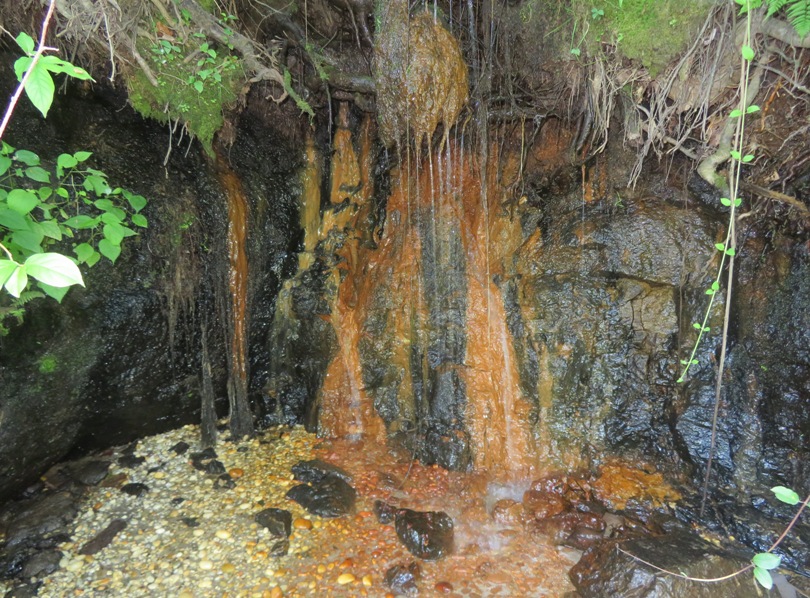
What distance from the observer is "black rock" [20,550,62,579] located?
3.28 meters

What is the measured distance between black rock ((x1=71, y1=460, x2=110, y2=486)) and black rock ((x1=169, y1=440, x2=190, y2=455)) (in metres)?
0.58

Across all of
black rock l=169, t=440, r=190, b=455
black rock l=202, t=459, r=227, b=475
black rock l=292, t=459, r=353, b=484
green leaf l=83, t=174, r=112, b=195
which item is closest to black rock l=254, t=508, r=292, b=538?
black rock l=292, t=459, r=353, b=484

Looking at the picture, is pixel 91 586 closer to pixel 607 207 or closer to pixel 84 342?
pixel 84 342

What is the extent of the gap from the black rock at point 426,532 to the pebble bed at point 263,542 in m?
0.07

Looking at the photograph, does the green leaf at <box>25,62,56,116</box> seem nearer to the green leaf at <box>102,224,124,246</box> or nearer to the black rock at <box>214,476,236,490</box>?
the green leaf at <box>102,224,124,246</box>

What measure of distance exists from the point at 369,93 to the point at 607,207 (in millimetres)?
2659

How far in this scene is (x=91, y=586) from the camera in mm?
3264

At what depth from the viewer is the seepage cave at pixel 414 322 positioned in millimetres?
3461

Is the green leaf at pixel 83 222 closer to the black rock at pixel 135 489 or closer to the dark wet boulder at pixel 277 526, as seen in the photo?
the black rock at pixel 135 489

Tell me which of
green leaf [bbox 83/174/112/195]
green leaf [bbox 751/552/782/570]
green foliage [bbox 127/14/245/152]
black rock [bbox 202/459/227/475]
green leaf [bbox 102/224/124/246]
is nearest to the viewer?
green leaf [bbox 751/552/782/570]

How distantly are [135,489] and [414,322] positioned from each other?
10.2 feet

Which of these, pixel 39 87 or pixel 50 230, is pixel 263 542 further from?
pixel 39 87

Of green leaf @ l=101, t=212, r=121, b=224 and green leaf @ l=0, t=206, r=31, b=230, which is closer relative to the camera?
green leaf @ l=0, t=206, r=31, b=230

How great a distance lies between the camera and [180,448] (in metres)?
4.67
